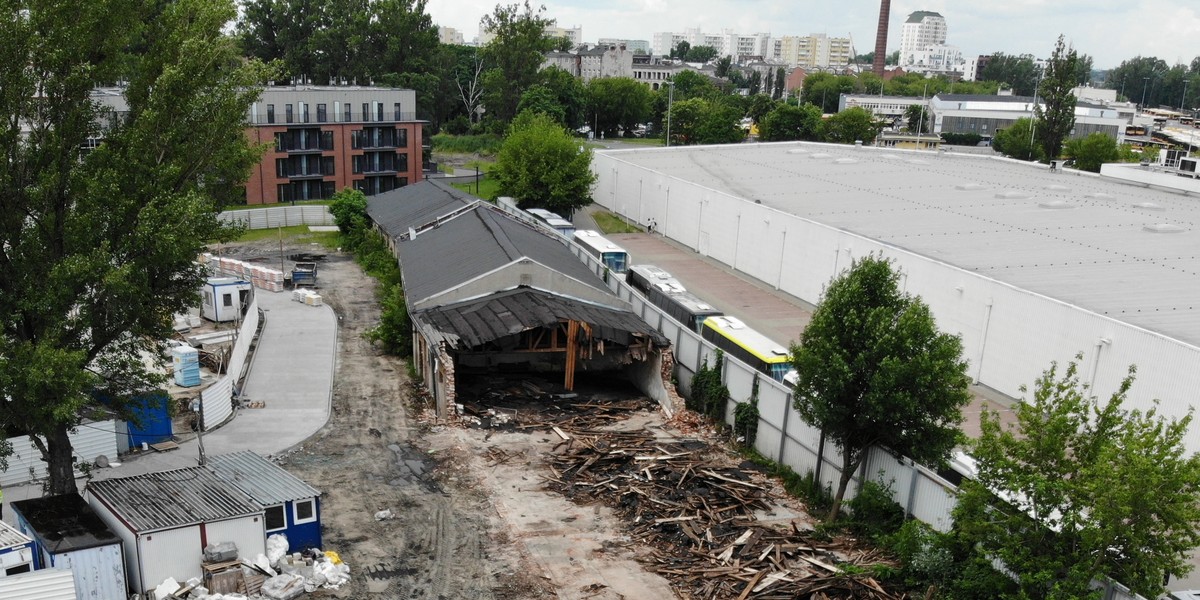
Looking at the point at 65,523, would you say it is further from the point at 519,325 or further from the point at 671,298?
the point at 671,298

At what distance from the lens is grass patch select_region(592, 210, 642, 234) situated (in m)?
59.5

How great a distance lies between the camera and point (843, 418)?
20.1 metres

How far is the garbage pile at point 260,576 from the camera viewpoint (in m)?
17.5

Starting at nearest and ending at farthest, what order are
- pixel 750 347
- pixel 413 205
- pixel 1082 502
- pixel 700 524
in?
pixel 1082 502 < pixel 700 524 < pixel 750 347 < pixel 413 205

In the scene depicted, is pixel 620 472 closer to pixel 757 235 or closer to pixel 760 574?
pixel 760 574

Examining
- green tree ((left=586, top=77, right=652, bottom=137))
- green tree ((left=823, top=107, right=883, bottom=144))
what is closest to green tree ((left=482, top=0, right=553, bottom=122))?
green tree ((left=586, top=77, right=652, bottom=137))

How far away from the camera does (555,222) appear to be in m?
52.2

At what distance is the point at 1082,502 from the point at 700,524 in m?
8.75

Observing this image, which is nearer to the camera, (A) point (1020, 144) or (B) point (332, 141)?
(B) point (332, 141)

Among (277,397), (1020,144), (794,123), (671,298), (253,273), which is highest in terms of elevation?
(794,123)

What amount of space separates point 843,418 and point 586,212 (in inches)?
1819

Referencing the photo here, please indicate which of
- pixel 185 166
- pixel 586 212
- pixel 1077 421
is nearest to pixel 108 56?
pixel 185 166

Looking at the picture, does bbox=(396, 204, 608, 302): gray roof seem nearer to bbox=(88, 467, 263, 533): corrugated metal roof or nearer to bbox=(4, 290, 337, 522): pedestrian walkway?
bbox=(4, 290, 337, 522): pedestrian walkway

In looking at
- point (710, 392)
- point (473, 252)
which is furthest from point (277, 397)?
point (710, 392)
